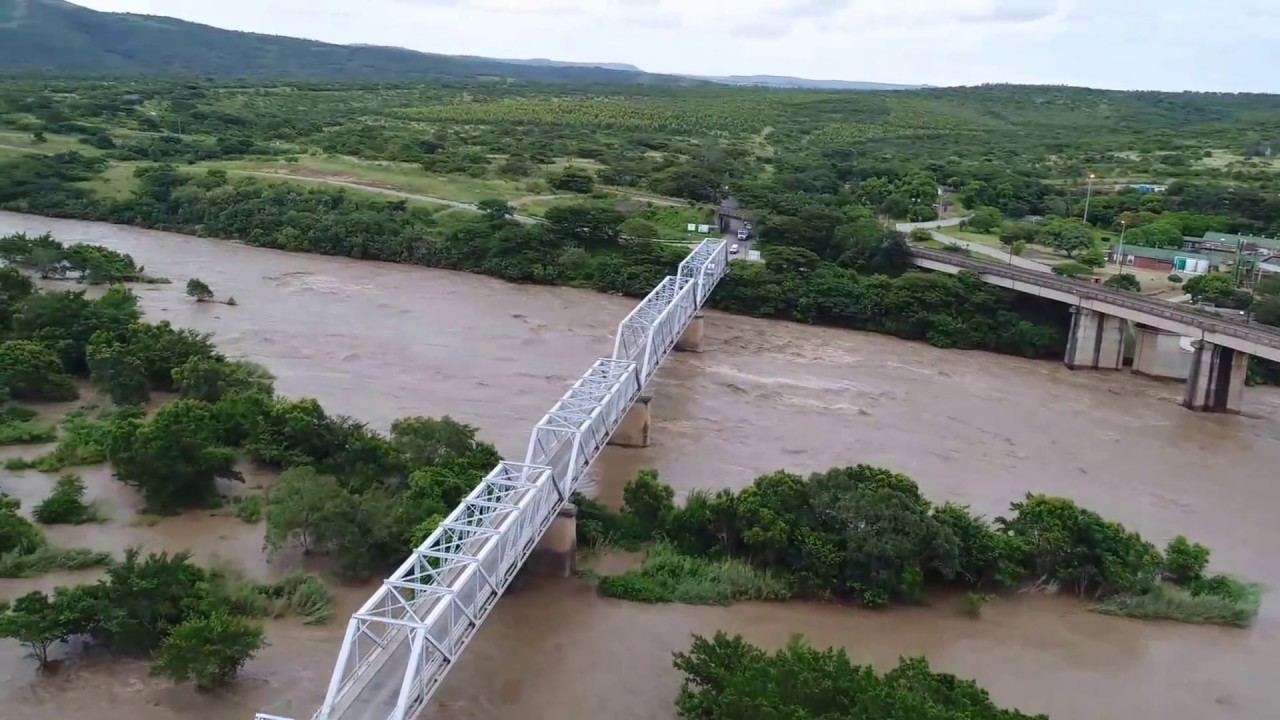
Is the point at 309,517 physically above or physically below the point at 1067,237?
below

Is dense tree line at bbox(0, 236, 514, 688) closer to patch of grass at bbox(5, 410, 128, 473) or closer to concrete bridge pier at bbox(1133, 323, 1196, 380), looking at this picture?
patch of grass at bbox(5, 410, 128, 473)

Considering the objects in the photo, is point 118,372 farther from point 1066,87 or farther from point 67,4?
point 67,4

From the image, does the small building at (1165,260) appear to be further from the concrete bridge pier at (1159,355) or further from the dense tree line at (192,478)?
the dense tree line at (192,478)

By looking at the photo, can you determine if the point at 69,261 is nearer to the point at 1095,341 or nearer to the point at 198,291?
the point at 198,291

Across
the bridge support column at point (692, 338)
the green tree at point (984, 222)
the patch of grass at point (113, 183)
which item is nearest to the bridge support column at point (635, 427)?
the bridge support column at point (692, 338)

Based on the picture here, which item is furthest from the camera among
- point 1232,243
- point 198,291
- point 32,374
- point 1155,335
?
point 1232,243

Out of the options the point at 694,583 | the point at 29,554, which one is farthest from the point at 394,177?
the point at 694,583

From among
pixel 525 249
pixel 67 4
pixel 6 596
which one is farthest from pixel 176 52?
pixel 6 596
